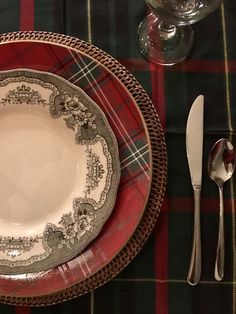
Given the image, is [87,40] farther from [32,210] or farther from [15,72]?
[32,210]

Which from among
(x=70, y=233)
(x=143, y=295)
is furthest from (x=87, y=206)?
(x=143, y=295)

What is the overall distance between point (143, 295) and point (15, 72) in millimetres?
347

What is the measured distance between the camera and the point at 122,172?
2.14 ft

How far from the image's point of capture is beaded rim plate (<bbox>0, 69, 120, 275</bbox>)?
65 centimetres

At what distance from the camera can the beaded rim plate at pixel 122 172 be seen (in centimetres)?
64

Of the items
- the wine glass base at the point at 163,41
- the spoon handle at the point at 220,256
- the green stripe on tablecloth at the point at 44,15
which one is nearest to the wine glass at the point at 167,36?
the wine glass base at the point at 163,41

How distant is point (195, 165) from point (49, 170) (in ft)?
0.66

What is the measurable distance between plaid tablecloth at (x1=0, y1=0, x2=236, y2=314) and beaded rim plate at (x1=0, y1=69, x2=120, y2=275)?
84 millimetres

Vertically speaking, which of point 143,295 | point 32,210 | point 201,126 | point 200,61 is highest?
point 200,61

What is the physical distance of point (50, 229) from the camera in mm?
664

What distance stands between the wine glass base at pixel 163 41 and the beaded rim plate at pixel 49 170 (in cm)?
14

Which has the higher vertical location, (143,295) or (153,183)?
(153,183)

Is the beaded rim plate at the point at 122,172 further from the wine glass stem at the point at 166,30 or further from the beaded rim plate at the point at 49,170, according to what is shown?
the wine glass stem at the point at 166,30

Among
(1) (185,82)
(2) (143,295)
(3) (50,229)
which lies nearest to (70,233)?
(3) (50,229)
